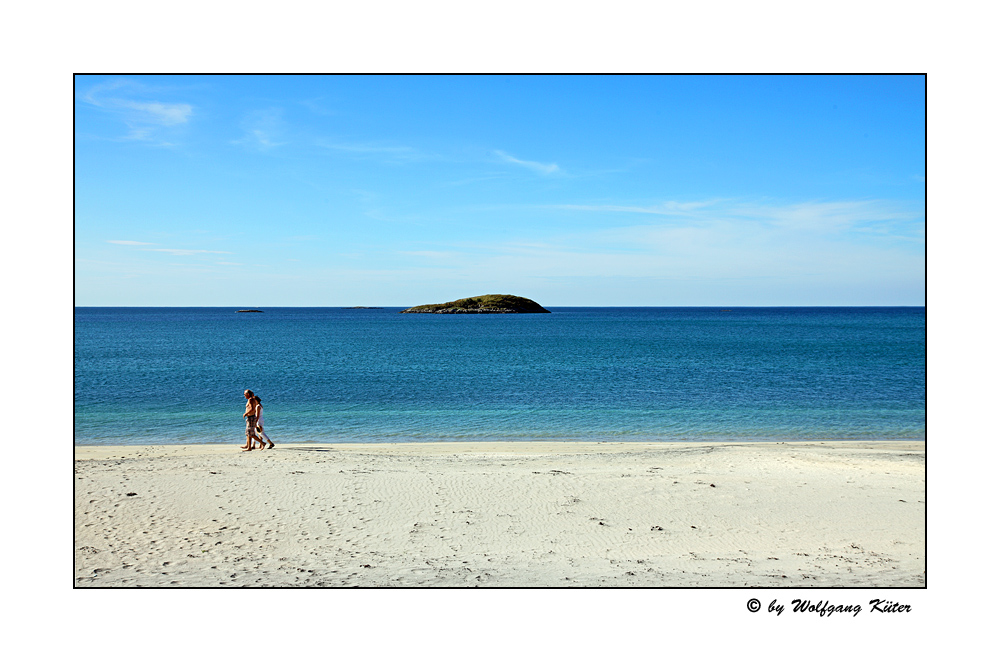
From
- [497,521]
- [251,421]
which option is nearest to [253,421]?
[251,421]

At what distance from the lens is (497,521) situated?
10828 millimetres

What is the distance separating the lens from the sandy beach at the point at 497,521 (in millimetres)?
8656

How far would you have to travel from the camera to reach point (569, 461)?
54.0ft

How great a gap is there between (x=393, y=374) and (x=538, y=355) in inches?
831

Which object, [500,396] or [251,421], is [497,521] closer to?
[251,421]

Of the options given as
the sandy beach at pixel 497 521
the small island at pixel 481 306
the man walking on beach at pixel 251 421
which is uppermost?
the small island at pixel 481 306

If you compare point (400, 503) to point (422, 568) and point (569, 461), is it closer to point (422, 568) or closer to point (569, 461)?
point (422, 568)

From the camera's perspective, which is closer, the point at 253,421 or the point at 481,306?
the point at 253,421

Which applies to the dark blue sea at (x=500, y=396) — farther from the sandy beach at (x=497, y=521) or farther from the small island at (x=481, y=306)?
the small island at (x=481, y=306)

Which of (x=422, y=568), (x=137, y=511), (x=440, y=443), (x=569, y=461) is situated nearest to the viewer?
(x=422, y=568)

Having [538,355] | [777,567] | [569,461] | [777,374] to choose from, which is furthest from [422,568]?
[538,355]

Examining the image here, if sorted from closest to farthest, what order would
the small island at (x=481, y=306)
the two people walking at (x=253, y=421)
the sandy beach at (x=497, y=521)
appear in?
the sandy beach at (x=497, y=521) → the two people walking at (x=253, y=421) → the small island at (x=481, y=306)

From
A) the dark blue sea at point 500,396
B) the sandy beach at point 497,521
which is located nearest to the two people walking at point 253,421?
the sandy beach at point 497,521

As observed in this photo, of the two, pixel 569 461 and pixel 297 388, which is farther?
pixel 297 388
